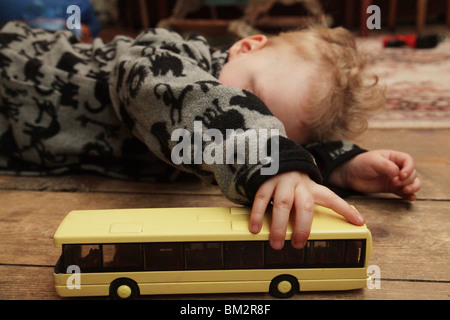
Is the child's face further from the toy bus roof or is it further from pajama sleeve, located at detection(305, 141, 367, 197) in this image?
the toy bus roof

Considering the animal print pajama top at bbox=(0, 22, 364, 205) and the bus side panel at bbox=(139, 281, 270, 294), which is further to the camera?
the animal print pajama top at bbox=(0, 22, 364, 205)

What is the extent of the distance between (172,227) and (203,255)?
5cm

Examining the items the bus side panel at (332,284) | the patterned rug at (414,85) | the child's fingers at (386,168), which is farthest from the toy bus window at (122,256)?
the patterned rug at (414,85)

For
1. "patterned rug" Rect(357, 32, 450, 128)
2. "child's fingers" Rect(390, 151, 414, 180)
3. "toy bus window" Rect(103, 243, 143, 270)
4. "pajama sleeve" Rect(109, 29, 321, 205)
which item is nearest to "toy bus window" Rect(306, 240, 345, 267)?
"pajama sleeve" Rect(109, 29, 321, 205)

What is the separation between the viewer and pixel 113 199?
0.92 metres

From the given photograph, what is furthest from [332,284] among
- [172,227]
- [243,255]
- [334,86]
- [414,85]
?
[414,85]

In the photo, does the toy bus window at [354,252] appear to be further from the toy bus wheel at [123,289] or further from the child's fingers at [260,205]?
the toy bus wheel at [123,289]

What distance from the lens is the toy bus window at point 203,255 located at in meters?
0.60

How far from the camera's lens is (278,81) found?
88cm

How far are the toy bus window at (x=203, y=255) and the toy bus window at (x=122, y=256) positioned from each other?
63mm

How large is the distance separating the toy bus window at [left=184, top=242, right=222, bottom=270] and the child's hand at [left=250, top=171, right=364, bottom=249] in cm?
5

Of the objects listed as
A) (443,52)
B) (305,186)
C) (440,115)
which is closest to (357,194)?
(305,186)

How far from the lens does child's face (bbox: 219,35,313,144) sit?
87 centimetres

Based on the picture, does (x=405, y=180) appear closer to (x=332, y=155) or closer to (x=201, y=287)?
(x=332, y=155)
